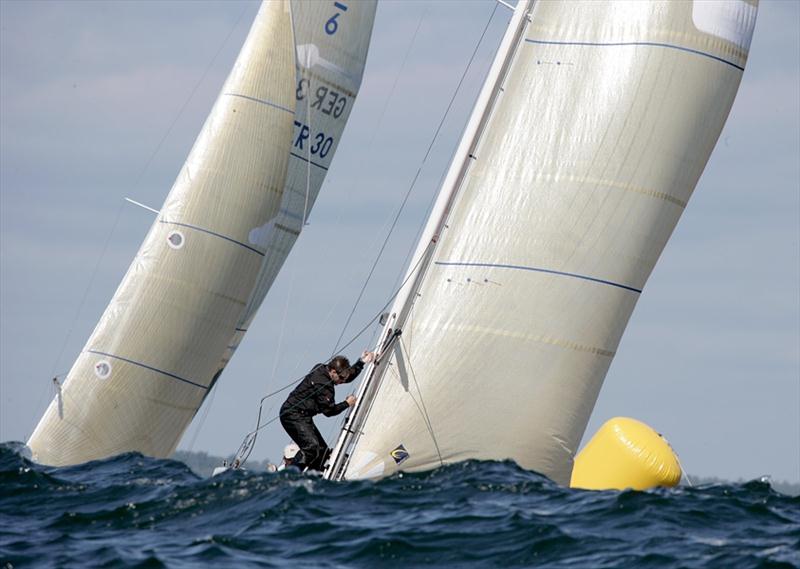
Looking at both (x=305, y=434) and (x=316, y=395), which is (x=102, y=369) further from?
(x=316, y=395)

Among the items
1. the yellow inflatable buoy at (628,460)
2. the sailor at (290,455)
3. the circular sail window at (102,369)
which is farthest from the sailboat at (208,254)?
the yellow inflatable buoy at (628,460)

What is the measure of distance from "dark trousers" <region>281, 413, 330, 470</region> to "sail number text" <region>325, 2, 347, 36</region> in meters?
6.98

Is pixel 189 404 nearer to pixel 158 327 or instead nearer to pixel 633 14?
pixel 158 327

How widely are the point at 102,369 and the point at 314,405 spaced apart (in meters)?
4.91

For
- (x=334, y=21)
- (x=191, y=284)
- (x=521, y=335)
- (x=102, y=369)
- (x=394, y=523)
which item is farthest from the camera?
(x=334, y=21)

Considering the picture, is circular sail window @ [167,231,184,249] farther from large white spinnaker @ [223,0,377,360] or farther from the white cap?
the white cap

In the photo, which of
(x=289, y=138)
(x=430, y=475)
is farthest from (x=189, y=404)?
(x=430, y=475)

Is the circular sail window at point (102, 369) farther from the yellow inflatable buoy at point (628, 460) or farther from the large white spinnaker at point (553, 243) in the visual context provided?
the yellow inflatable buoy at point (628, 460)

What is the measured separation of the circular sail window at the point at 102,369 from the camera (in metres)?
17.2

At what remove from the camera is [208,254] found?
17.6m

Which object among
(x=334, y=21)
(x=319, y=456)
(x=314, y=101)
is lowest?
(x=319, y=456)

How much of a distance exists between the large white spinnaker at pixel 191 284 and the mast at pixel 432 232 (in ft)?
17.3

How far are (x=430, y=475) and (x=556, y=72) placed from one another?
12.6 ft

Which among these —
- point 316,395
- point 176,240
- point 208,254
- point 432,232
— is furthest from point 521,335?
point 176,240
